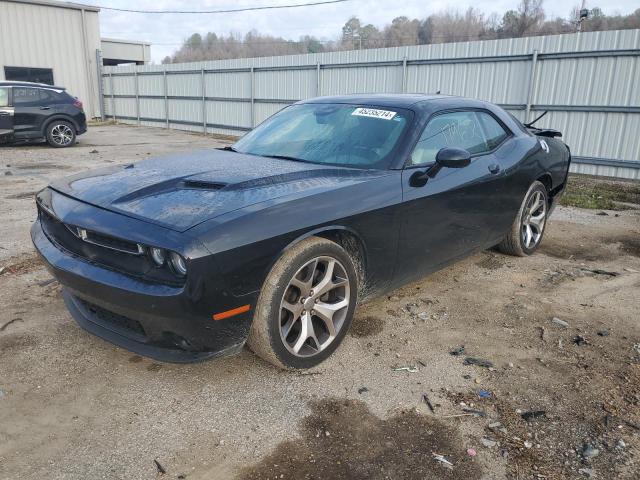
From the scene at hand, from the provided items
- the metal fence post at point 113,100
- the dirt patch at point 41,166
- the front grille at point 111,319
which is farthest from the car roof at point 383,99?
the metal fence post at point 113,100

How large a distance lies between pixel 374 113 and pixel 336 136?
0.33 metres

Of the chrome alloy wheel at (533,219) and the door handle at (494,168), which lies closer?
the door handle at (494,168)

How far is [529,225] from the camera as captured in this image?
5293mm

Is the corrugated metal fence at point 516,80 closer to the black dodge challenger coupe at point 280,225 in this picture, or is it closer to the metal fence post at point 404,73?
the metal fence post at point 404,73

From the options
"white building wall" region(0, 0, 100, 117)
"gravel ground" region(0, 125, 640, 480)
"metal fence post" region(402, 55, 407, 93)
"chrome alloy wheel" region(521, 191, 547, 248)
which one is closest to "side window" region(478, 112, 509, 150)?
"chrome alloy wheel" region(521, 191, 547, 248)

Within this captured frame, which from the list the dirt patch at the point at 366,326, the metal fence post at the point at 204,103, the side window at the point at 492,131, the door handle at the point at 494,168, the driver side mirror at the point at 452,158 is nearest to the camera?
the driver side mirror at the point at 452,158

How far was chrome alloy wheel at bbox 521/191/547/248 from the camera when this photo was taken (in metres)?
5.15

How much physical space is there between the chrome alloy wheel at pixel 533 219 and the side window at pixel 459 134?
0.81 meters

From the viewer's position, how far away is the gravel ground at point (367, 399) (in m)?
2.38

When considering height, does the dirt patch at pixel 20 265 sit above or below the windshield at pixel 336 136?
below

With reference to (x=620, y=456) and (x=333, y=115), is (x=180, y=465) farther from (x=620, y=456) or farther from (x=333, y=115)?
(x=333, y=115)

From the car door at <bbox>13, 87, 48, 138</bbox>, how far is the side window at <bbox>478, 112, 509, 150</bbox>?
12291 millimetres

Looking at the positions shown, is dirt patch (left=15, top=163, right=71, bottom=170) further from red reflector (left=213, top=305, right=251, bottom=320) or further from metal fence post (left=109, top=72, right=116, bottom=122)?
metal fence post (left=109, top=72, right=116, bottom=122)

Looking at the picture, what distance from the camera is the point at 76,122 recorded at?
47.1ft
